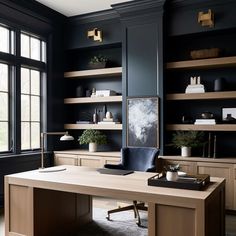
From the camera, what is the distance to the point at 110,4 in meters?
4.73

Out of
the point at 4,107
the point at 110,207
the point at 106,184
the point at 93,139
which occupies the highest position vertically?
the point at 4,107

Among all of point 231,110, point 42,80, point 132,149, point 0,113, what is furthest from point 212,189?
point 42,80

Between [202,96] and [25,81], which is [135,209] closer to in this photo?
[202,96]

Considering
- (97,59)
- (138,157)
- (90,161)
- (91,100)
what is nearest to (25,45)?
(97,59)

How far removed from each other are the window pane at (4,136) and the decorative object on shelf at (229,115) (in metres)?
3.36

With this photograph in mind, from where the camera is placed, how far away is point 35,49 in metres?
5.07

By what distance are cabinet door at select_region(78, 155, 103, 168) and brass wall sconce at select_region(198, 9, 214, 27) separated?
268 centimetres

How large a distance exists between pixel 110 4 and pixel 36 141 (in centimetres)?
267

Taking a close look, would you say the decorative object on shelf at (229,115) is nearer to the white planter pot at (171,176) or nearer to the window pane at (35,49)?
the white planter pot at (171,176)

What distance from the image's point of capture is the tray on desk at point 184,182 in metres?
2.31

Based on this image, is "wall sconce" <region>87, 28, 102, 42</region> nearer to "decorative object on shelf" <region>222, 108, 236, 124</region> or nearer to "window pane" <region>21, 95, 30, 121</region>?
"window pane" <region>21, 95, 30, 121</region>

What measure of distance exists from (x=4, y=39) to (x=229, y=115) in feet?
12.0

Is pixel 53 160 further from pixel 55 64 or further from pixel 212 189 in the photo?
pixel 212 189

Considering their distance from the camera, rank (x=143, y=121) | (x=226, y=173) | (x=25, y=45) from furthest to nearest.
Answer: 1. (x=25, y=45)
2. (x=143, y=121)
3. (x=226, y=173)
